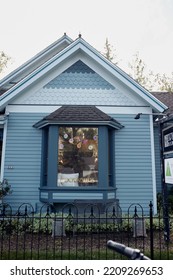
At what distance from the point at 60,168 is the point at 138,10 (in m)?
6.32

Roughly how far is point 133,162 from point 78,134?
8.40 feet

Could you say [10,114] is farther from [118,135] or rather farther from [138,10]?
[138,10]

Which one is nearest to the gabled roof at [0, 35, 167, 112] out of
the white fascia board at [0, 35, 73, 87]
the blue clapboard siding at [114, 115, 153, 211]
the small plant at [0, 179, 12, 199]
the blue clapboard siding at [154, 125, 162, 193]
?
the blue clapboard siding at [114, 115, 153, 211]

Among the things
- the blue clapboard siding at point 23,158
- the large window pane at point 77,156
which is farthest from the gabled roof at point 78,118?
the blue clapboard siding at point 23,158

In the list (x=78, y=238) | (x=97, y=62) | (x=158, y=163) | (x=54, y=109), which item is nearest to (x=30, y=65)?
(x=54, y=109)

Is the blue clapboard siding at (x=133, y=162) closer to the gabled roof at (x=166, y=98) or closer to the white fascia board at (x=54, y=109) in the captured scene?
the white fascia board at (x=54, y=109)

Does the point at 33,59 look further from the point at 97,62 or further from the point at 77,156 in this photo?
the point at 77,156

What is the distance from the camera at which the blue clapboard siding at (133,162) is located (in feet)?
34.7

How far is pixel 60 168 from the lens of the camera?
1018 centimetres

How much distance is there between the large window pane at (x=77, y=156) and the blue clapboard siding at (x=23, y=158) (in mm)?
1057

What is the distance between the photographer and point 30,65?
44.4 ft
